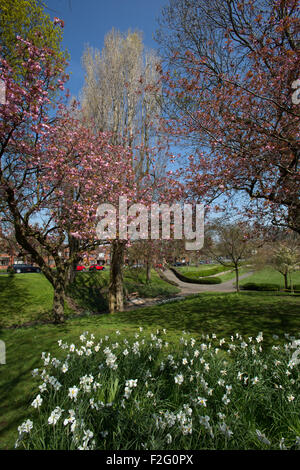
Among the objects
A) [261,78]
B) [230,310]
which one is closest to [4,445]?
[261,78]

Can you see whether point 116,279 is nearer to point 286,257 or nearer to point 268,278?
point 286,257

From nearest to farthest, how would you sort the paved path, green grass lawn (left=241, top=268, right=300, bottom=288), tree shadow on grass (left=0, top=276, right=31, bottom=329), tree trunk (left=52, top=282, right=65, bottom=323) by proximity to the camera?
tree trunk (left=52, top=282, right=65, bottom=323), tree shadow on grass (left=0, top=276, right=31, bottom=329), the paved path, green grass lawn (left=241, top=268, right=300, bottom=288)

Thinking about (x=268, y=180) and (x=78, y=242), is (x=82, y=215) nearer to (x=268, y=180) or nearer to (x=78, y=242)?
(x=78, y=242)

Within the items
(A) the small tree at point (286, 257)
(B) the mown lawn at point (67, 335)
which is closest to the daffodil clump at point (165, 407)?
(B) the mown lawn at point (67, 335)

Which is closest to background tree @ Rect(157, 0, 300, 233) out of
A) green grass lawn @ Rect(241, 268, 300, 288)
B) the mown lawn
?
the mown lawn

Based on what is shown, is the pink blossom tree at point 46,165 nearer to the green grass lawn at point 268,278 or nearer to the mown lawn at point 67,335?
the mown lawn at point 67,335

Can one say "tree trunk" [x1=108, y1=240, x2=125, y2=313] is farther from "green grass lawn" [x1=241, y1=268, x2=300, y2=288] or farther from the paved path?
"green grass lawn" [x1=241, y1=268, x2=300, y2=288]

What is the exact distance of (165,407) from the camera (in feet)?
9.02

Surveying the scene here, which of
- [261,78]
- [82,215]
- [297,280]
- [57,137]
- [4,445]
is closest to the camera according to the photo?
[4,445]

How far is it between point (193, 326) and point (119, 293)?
7.12 m

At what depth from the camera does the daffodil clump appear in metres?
2.15

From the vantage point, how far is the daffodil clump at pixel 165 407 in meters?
2.15

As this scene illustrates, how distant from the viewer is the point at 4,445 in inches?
107
